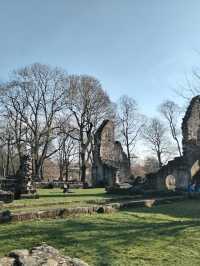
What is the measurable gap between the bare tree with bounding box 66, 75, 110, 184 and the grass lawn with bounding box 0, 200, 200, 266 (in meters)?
32.8

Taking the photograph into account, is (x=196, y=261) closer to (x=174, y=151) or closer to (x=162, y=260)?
(x=162, y=260)

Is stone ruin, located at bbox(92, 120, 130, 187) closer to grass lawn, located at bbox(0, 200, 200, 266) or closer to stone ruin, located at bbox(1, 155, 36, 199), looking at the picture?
stone ruin, located at bbox(1, 155, 36, 199)

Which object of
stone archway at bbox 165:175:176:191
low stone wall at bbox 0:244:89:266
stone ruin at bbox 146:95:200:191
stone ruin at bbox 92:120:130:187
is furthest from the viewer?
stone ruin at bbox 92:120:130:187

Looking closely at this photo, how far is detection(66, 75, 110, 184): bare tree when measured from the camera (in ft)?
143

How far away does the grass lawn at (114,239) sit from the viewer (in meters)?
7.09

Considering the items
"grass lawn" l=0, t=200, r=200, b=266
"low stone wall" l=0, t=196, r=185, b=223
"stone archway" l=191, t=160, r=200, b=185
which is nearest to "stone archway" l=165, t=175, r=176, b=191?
"stone archway" l=191, t=160, r=200, b=185

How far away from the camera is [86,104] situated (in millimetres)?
43688

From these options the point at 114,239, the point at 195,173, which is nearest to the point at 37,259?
the point at 114,239

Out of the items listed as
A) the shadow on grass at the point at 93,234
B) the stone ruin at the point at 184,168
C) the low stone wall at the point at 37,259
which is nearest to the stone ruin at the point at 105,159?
the stone ruin at the point at 184,168

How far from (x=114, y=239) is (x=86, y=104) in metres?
35.8

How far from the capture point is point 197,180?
29.7 meters

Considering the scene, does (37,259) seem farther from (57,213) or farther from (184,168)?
(184,168)

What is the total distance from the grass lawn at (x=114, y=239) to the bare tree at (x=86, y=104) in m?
32.8

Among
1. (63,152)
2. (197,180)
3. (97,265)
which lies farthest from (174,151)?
(97,265)
